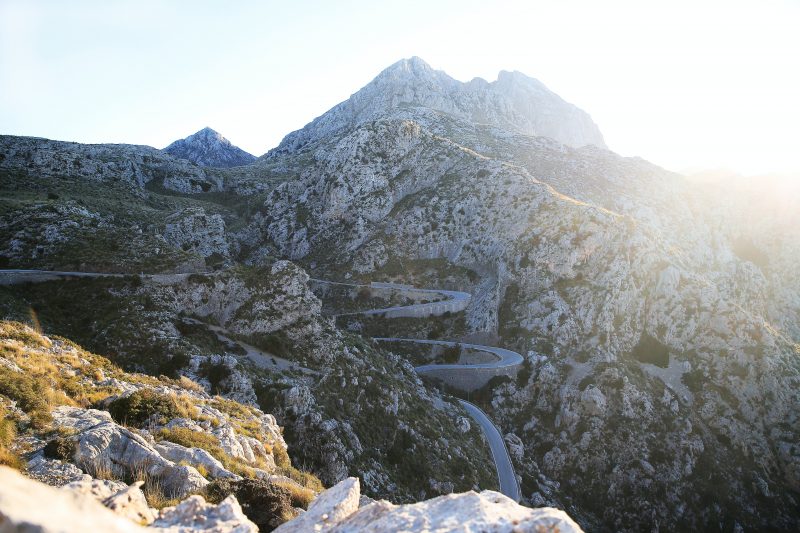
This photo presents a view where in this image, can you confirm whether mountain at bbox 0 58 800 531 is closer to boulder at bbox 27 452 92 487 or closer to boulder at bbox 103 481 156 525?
boulder at bbox 27 452 92 487

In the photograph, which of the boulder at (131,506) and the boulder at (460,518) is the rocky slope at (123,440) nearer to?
the boulder at (131,506)

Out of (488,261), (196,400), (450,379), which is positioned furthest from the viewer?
(488,261)

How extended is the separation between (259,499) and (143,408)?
31.5 ft

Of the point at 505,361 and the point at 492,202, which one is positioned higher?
the point at 492,202

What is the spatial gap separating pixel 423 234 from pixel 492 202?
59.3 feet

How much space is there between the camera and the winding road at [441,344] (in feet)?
135

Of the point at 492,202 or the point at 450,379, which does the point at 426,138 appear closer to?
the point at 492,202

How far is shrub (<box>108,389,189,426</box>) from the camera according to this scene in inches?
698

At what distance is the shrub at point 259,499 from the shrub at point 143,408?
282 inches

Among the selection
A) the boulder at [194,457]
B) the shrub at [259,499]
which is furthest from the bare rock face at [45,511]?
the boulder at [194,457]

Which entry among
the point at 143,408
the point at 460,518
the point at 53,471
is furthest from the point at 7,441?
the point at 460,518

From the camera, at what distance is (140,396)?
19.1 metres

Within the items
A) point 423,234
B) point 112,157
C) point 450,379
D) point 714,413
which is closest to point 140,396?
point 450,379

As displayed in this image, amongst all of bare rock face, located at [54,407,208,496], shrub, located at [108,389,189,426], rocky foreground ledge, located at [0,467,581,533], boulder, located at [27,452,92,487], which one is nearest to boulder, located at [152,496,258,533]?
rocky foreground ledge, located at [0,467,581,533]
